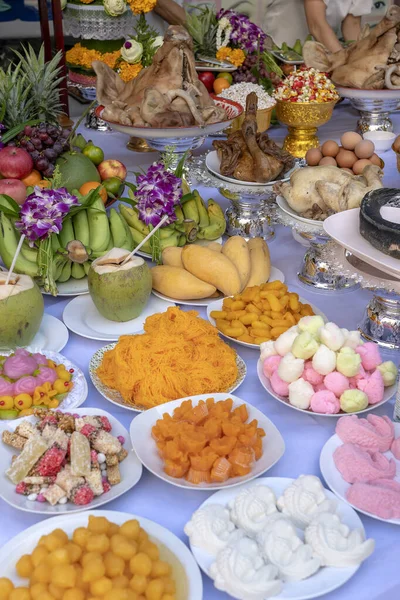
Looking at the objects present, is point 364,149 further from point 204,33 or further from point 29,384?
point 204,33

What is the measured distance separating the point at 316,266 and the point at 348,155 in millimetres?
438

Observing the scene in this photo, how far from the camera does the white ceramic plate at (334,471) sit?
971 millimetres

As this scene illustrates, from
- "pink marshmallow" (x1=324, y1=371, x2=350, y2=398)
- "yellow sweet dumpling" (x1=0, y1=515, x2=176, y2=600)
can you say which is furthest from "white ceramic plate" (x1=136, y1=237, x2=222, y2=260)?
"yellow sweet dumpling" (x1=0, y1=515, x2=176, y2=600)

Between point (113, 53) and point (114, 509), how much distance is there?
2.15 metres

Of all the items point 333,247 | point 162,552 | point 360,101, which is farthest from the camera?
point 360,101

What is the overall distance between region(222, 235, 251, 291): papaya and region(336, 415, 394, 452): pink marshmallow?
55 centimetres

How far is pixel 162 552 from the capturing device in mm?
870

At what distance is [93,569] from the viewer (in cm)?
77

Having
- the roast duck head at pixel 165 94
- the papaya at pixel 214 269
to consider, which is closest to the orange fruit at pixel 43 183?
the roast duck head at pixel 165 94

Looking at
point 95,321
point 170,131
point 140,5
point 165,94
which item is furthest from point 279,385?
point 140,5

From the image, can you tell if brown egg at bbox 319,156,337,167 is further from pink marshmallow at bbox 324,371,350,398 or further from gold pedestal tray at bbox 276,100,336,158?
pink marshmallow at bbox 324,371,350,398

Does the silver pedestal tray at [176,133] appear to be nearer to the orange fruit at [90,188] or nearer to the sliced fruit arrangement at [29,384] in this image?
the orange fruit at [90,188]

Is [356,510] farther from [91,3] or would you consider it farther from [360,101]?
[91,3]

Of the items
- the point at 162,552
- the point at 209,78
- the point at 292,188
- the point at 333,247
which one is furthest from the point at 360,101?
the point at 162,552
